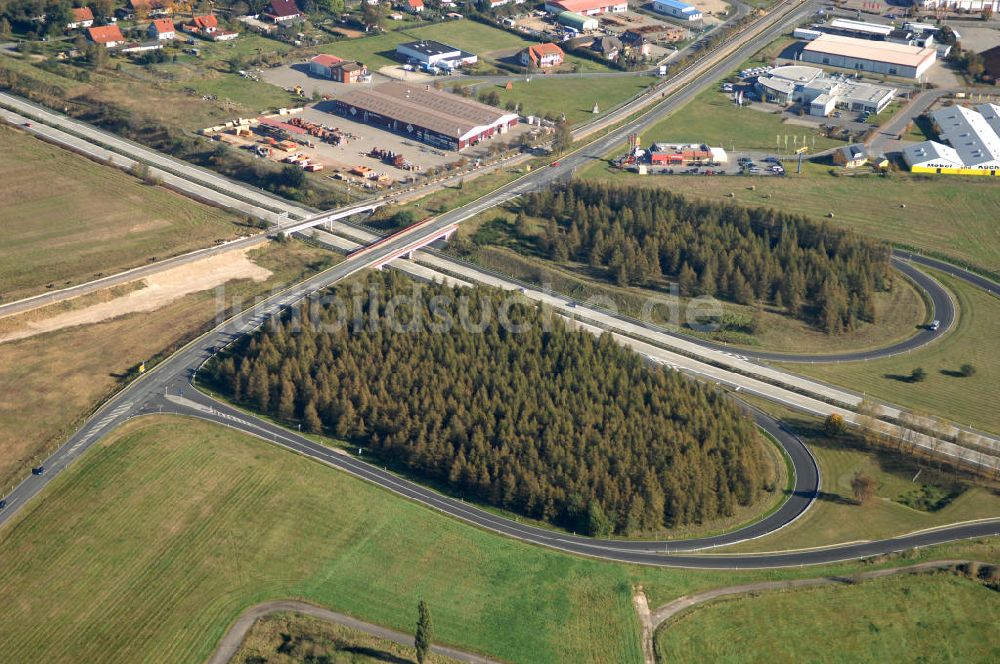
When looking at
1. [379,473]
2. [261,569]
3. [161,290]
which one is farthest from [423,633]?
[161,290]

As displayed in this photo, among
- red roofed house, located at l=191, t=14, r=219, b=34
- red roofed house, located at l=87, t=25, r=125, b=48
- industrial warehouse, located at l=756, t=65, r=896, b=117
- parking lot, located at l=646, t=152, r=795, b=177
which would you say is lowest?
parking lot, located at l=646, t=152, r=795, b=177

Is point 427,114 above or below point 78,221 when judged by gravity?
above

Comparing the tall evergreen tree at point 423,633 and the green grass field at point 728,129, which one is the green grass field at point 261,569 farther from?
the green grass field at point 728,129

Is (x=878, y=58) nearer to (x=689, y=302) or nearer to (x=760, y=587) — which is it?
(x=689, y=302)

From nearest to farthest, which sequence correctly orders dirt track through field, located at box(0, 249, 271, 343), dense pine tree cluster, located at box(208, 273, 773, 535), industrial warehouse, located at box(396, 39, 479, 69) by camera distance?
dense pine tree cluster, located at box(208, 273, 773, 535)
dirt track through field, located at box(0, 249, 271, 343)
industrial warehouse, located at box(396, 39, 479, 69)

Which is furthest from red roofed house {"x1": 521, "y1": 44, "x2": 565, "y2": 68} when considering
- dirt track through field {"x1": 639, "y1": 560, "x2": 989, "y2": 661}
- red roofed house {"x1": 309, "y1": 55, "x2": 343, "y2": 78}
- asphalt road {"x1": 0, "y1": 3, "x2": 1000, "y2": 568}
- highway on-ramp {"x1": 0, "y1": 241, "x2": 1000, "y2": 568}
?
dirt track through field {"x1": 639, "y1": 560, "x2": 989, "y2": 661}

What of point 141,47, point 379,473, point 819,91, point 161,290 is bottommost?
point 379,473

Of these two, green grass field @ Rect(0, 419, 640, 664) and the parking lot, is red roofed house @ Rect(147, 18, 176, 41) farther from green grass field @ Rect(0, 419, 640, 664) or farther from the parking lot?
green grass field @ Rect(0, 419, 640, 664)
